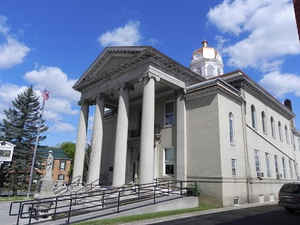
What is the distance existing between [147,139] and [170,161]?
4.35 m

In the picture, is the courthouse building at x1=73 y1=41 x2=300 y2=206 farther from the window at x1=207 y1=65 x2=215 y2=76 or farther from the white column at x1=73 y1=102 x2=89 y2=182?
the window at x1=207 y1=65 x2=215 y2=76

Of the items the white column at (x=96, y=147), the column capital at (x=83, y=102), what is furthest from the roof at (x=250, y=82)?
the column capital at (x=83, y=102)

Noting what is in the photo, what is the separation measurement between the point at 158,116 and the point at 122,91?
423 centimetres

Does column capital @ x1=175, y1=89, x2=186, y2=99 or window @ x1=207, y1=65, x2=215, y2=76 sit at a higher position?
window @ x1=207, y1=65, x2=215, y2=76

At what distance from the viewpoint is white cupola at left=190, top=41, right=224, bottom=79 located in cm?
4500

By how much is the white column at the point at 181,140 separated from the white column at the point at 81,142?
28.4 ft

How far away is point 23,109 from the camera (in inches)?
1331

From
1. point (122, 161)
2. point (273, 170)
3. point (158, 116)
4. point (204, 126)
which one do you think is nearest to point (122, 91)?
point (158, 116)

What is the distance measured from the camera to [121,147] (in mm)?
16188

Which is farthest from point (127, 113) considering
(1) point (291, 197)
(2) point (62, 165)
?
(2) point (62, 165)

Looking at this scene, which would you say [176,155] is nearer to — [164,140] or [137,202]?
[164,140]

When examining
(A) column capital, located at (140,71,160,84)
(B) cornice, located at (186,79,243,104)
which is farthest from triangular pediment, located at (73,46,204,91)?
(B) cornice, located at (186,79,243,104)

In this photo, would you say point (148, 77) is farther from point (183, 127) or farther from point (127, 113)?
point (183, 127)

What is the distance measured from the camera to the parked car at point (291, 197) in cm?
1146
